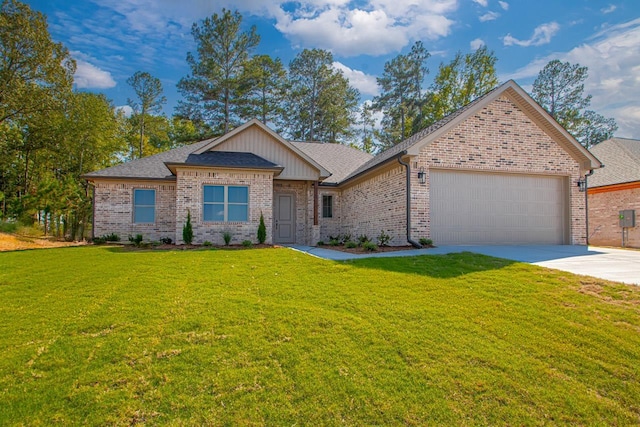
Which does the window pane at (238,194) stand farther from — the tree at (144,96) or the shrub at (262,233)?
the tree at (144,96)

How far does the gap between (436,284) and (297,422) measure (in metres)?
4.07

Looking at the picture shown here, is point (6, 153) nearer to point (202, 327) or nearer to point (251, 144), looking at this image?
point (251, 144)

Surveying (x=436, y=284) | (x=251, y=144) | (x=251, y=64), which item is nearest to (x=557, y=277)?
(x=436, y=284)

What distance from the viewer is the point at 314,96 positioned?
3366 centimetres

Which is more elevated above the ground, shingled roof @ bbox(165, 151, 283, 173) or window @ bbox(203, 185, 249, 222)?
shingled roof @ bbox(165, 151, 283, 173)

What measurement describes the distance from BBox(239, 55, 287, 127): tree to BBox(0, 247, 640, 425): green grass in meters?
25.2

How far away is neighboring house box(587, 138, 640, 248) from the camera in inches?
637

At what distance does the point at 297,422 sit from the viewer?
3115 millimetres

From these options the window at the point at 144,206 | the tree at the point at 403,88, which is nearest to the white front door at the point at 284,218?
the window at the point at 144,206

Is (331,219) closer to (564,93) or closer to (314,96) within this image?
(314,96)

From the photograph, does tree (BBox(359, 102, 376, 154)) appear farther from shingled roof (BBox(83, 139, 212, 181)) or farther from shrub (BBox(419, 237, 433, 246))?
shrub (BBox(419, 237, 433, 246))

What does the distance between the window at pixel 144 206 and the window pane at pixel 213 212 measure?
10.3ft

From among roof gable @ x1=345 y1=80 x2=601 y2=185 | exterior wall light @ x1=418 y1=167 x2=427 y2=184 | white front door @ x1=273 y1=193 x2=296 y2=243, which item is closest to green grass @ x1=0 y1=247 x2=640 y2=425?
exterior wall light @ x1=418 y1=167 x2=427 y2=184

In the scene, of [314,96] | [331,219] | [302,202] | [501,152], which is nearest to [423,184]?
[501,152]
